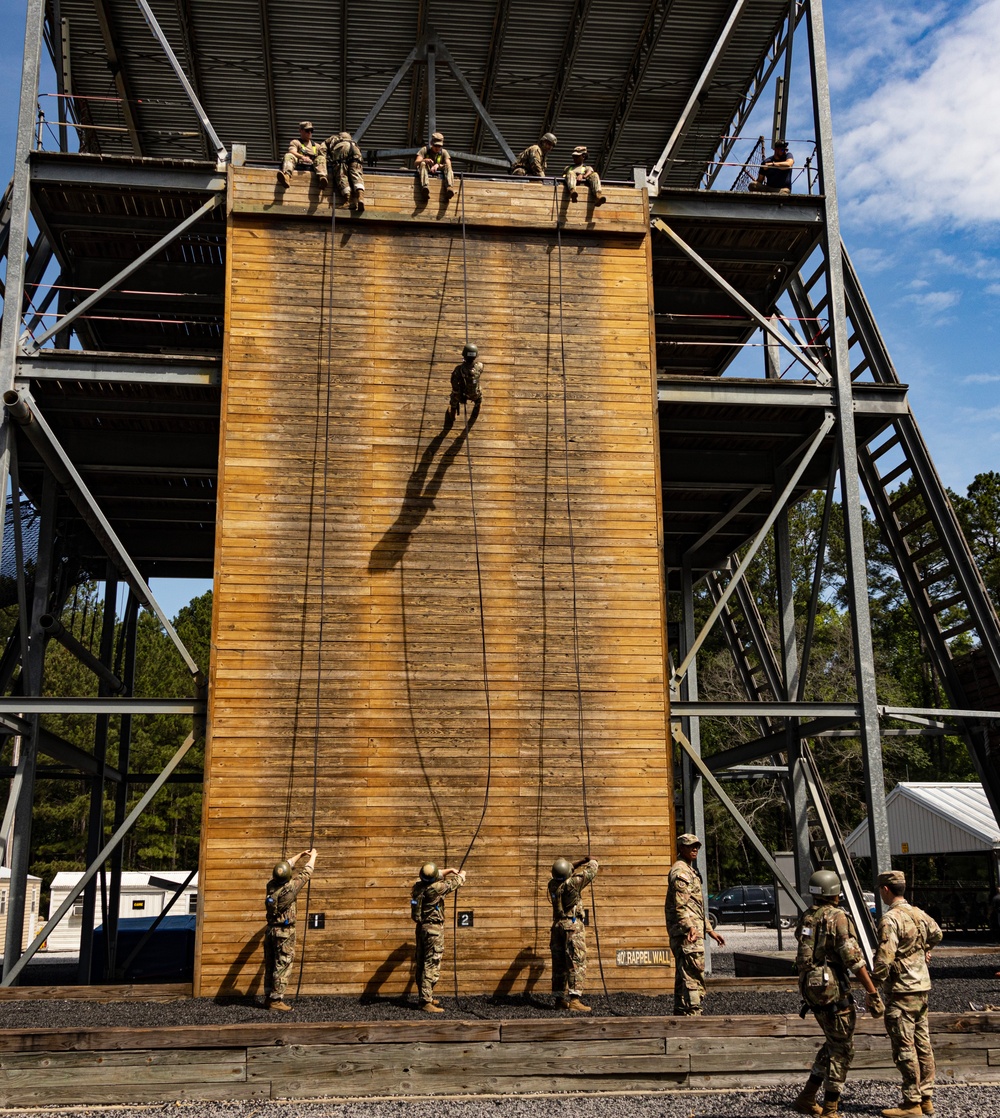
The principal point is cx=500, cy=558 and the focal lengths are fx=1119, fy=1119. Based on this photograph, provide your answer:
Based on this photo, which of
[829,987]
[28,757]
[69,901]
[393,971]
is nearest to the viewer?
[829,987]

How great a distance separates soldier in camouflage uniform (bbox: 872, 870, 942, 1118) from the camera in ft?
32.3

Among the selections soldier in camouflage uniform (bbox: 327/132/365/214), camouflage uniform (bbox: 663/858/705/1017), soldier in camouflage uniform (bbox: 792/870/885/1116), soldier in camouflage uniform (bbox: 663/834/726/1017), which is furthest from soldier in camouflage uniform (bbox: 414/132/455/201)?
soldier in camouflage uniform (bbox: 792/870/885/1116)

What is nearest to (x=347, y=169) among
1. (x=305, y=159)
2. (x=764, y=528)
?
(x=305, y=159)

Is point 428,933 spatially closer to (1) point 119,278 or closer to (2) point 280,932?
(2) point 280,932

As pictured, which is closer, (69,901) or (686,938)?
(686,938)

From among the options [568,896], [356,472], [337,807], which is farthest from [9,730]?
[568,896]

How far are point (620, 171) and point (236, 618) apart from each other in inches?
608

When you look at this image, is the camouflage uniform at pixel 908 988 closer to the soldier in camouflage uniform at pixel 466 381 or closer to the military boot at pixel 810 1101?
the military boot at pixel 810 1101

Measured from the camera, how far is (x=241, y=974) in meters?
14.7

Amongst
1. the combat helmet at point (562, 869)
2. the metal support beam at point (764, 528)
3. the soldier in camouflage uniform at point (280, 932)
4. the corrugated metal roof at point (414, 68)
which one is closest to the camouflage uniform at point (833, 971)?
the combat helmet at point (562, 869)

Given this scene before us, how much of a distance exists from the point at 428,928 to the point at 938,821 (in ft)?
93.0

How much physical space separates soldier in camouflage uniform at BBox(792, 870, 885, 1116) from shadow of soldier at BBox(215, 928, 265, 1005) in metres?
7.40

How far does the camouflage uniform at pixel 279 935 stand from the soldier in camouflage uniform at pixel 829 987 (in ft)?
20.8

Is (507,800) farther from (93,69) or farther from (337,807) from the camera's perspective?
(93,69)
